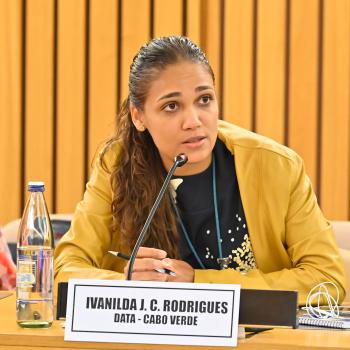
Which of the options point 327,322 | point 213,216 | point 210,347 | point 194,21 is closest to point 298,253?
point 213,216

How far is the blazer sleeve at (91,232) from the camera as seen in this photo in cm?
262

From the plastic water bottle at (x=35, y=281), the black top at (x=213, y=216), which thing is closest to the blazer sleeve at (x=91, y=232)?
the black top at (x=213, y=216)

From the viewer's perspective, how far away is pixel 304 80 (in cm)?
463

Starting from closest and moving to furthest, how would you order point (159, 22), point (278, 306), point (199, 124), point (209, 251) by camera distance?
point (278, 306) < point (199, 124) < point (209, 251) < point (159, 22)

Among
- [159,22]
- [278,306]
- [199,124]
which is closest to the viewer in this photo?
[278,306]

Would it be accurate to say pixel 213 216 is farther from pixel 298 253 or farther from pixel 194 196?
pixel 298 253

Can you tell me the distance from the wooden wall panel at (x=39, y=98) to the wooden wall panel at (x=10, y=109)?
1.9 inches

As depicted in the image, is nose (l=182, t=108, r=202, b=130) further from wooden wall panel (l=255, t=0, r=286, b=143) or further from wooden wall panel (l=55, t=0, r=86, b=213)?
wooden wall panel (l=55, t=0, r=86, b=213)

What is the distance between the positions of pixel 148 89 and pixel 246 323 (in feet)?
3.39

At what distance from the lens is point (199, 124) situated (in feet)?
8.09

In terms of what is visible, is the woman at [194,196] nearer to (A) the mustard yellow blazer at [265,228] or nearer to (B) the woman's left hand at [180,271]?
(A) the mustard yellow blazer at [265,228]

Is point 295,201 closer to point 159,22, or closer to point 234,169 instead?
point 234,169

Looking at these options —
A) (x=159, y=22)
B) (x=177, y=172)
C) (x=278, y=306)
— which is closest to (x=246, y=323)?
(x=278, y=306)

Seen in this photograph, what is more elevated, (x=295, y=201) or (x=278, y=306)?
(x=295, y=201)
